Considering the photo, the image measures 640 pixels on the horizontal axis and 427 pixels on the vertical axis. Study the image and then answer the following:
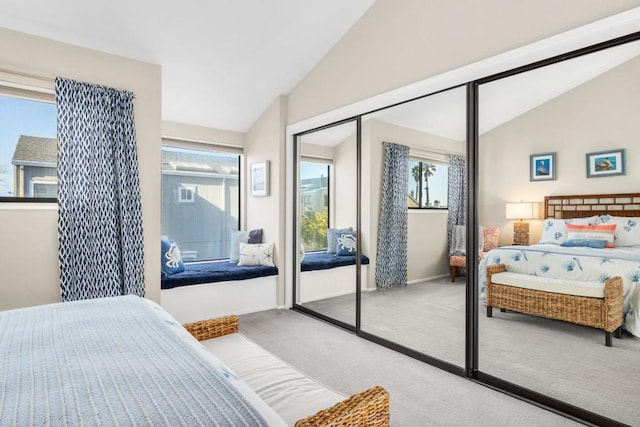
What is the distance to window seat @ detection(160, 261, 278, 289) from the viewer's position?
3.70m

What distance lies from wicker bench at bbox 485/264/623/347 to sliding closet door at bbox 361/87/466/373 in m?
0.24

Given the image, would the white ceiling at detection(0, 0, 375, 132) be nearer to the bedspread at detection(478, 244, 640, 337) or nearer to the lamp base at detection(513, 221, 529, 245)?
the lamp base at detection(513, 221, 529, 245)

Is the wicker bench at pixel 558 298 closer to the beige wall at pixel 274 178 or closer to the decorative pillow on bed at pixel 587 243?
the decorative pillow on bed at pixel 587 243

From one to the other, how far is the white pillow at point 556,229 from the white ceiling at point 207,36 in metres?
2.39

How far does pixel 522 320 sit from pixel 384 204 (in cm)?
139

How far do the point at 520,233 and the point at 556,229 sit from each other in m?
0.23

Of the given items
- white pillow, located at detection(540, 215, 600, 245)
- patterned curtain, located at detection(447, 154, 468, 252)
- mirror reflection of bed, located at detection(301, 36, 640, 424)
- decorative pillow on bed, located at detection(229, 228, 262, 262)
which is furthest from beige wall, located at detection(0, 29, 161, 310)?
white pillow, located at detection(540, 215, 600, 245)

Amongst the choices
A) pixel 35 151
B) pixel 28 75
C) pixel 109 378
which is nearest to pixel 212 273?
pixel 35 151

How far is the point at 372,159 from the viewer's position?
3.41 m

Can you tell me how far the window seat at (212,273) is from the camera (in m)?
3.70

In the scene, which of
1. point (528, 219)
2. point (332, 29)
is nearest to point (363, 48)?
point (332, 29)

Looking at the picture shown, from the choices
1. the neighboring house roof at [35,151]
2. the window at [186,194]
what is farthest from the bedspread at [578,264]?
the neighboring house roof at [35,151]

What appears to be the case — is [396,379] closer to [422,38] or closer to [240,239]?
[422,38]

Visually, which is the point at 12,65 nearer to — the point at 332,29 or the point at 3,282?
the point at 3,282
